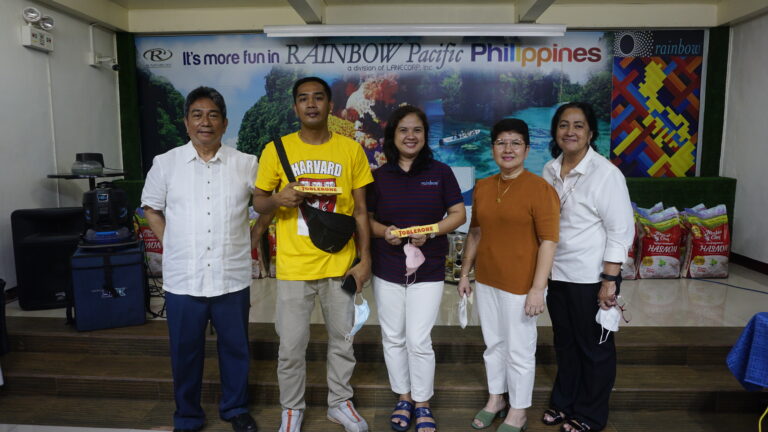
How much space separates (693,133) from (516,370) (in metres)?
4.56

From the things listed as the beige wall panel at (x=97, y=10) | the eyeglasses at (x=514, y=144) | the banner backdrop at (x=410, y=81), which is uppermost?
the beige wall panel at (x=97, y=10)

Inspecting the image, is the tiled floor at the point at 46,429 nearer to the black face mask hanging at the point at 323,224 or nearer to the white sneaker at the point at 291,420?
the white sneaker at the point at 291,420

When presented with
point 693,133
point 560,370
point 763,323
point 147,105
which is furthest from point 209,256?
point 693,133

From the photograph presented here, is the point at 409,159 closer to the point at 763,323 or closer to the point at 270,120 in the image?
the point at 763,323

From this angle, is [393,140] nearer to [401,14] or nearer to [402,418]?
[402,418]

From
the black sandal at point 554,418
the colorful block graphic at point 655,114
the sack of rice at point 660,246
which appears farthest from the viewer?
the colorful block graphic at point 655,114

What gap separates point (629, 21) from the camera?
17.4ft

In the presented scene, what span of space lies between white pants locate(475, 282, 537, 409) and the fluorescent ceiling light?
11.2 feet

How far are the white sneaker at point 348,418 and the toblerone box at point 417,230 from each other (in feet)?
3.09

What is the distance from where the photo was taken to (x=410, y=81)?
5551 millimetres

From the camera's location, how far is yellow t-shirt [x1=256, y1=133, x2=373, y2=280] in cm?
219

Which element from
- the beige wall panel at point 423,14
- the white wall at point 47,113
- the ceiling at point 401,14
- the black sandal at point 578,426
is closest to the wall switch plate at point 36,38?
the white wall at point 47,113

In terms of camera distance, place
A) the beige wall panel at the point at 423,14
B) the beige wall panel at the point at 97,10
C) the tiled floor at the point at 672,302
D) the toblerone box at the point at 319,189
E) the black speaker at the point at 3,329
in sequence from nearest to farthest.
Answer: the toblerone box at the point at 319,189
the black speaker at the point at 3,329
the tiled floor at the point at 672,302
the beige wall panel at the point at 97,10
the beige wall panel at the point at 423,14

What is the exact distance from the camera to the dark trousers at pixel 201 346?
232 centimetres
